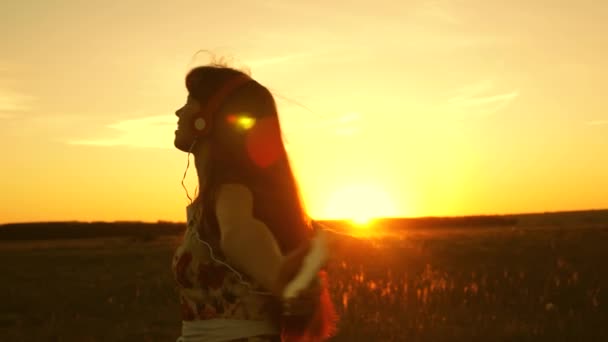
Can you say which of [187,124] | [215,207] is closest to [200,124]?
[187,124]

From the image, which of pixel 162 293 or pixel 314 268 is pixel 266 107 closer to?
pixel 314 268

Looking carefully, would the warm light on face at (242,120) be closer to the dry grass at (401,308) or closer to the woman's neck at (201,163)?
the woman's neck at (201,163)

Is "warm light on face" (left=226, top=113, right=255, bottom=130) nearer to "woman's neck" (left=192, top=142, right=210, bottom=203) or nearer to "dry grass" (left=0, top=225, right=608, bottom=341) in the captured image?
"woman's neck" (left=192, top=142, right=210, bottom=203)

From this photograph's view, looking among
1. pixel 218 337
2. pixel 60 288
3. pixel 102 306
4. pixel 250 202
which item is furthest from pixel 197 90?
pixel 60 288

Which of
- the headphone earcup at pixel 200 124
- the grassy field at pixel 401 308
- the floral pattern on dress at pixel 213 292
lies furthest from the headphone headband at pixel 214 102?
the grassy field at pixel 401 308

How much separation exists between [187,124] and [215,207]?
31 centimetres

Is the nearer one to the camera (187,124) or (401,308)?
(187,124)

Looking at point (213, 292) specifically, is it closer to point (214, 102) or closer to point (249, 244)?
point (249, 244)

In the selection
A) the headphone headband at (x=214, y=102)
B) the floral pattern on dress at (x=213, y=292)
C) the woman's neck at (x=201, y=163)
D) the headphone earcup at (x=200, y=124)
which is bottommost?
the floral pattern on dress at (x=213, y=292)

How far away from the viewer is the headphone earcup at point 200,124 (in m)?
2.28

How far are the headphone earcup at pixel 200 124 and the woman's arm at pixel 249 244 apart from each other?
0.93 ft

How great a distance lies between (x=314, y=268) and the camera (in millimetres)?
1786

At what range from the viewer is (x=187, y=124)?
234cm

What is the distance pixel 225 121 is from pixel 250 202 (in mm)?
288
